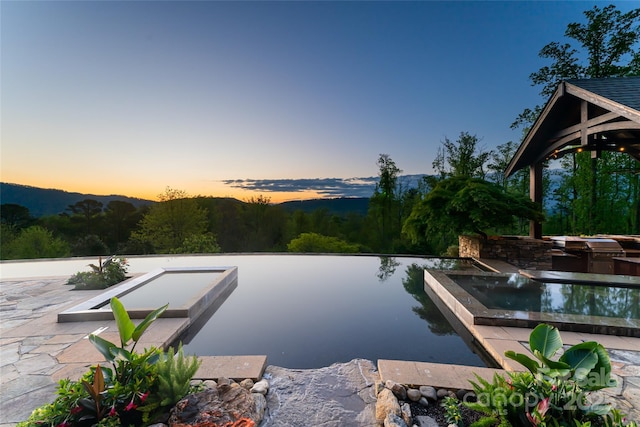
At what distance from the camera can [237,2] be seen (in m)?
7.85

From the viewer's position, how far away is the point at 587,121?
5.98 m

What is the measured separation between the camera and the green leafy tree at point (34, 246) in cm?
1307

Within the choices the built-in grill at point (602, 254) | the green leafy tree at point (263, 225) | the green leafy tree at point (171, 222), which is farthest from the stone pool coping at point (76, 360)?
the green leafy tree at point (263, 225)

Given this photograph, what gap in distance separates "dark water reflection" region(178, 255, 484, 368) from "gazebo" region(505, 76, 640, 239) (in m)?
4.47

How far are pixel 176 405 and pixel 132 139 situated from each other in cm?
1128

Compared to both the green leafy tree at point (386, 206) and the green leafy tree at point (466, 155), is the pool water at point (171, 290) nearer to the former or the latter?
the green leafy tree at point (386, 206)

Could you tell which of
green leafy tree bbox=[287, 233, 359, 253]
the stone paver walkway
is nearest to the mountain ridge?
green leafy tree bbox=[287, 233, 359, 253]

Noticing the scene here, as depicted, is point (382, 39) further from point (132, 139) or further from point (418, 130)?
point (132, 139)

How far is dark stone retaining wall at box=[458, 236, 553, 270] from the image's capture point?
7.32 metres

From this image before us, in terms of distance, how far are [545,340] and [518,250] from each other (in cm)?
679

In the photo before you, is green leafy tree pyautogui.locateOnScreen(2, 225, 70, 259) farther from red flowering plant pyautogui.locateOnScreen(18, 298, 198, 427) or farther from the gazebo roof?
the gazebo roof

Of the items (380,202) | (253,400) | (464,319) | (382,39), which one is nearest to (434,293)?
(464,319)

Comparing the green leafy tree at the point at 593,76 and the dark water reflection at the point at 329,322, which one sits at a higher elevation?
the green leafy tree at the point at 593,76

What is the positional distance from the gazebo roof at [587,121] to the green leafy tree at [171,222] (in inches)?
598
